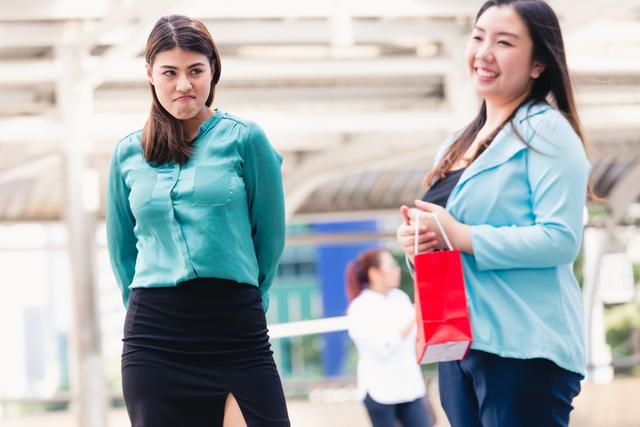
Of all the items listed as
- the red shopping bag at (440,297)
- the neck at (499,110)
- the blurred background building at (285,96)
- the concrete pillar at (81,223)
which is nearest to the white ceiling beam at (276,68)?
the blurred background building at (285,96)

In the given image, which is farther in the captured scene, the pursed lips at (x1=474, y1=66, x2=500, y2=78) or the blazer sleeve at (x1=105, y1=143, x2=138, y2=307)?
the blazer sleeve at (x1=105, y1=143, x2=138, y2=307)

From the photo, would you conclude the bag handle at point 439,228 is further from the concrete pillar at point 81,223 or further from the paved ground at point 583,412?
the concrete pillar at point 81,223

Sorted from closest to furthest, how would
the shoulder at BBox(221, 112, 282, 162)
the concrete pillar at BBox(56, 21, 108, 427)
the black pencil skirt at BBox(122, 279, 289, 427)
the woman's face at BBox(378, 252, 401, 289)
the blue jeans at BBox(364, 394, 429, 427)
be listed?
the black pencil skirt at BBox(122, 279, 289, 427), the shoulder at BBox(221, 112, 282, 162), the blue jeans at BBox(364, 394, 429, 427), the woman's face at BBox(378, 252, 401, 289), the concrete pillar at BBox(56, 21, 108, 427)

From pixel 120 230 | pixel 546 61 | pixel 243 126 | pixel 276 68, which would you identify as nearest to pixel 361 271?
pixel 120 230

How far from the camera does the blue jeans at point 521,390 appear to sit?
254 centimetres

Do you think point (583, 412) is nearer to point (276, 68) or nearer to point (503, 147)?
point (276, 68)

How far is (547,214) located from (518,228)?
6 centimetres

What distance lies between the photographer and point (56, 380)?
59.3 meters

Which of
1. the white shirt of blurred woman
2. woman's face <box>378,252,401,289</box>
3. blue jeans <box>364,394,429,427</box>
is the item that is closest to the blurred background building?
woman's face <box>378,252,401,289</box>

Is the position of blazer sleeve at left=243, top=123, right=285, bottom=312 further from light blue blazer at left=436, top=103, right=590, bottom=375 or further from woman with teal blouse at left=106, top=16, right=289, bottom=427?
light blue blazer at left=436, top=103, right=590, bottom=375

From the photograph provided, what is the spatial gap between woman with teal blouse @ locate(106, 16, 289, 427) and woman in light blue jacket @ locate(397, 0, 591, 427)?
381 mm

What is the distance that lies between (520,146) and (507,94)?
15 centimetres

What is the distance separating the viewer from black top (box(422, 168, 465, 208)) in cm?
273

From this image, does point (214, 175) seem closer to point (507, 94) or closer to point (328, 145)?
point (507, 94)
